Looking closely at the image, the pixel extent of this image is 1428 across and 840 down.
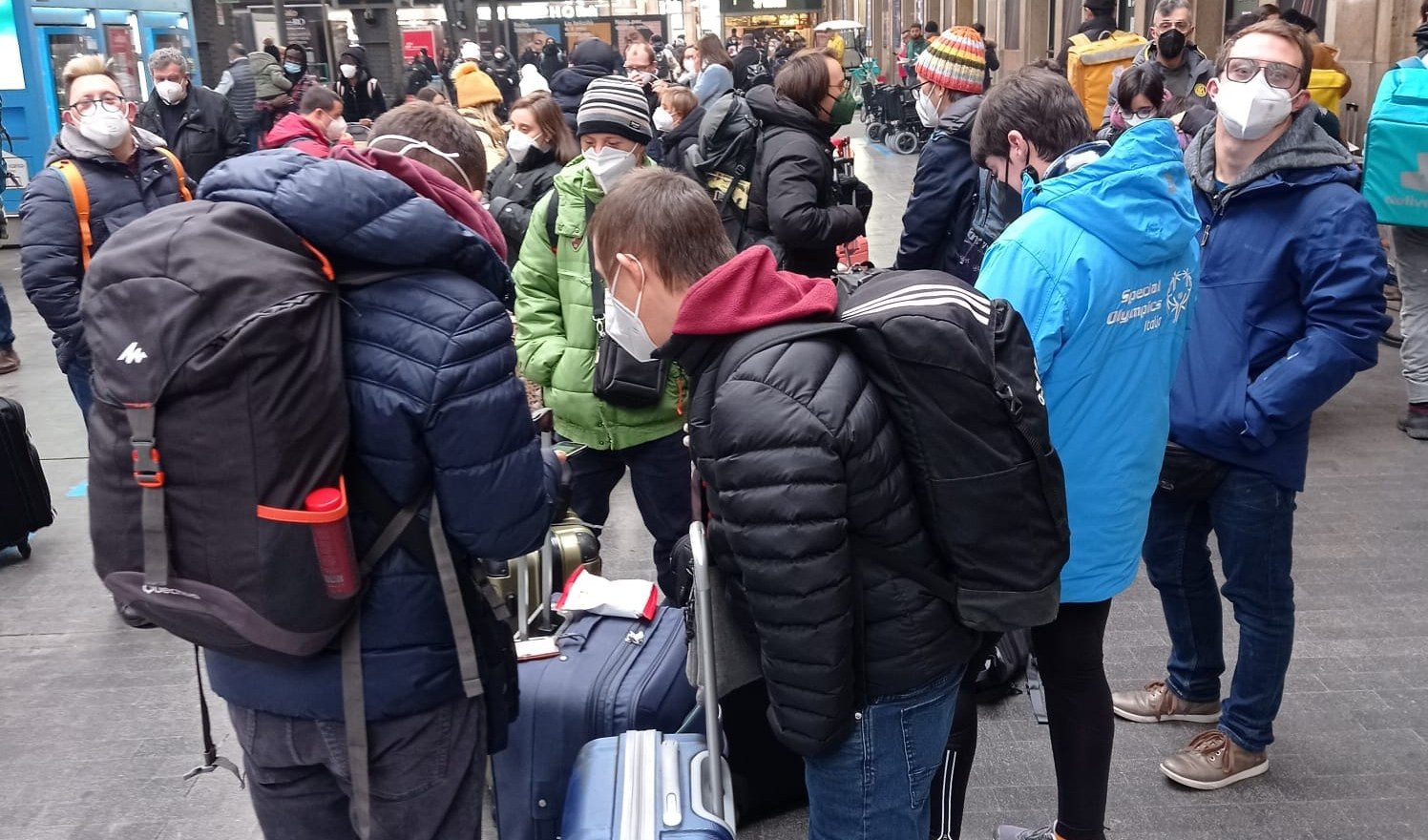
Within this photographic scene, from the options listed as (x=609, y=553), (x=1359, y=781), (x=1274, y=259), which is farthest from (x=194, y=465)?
(x=609, y=553)

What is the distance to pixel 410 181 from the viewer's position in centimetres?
225

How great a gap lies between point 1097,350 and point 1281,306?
82cm

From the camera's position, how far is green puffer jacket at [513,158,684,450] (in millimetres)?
→ 3771

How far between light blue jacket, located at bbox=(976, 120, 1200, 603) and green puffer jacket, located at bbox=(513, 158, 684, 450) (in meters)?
1.38

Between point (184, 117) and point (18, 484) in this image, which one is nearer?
point (18, 484)

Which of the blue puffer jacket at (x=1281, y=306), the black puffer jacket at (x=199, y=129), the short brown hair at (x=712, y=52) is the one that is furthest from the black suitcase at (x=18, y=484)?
the short brown hair at (x=712, y=52)

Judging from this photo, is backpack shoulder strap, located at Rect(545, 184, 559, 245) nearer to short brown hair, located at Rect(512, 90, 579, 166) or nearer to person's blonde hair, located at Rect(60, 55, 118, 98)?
short brown hair, located at Rect(512, 90, 579, 166)

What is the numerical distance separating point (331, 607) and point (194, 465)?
313 mm

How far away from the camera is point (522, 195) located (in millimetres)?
5414

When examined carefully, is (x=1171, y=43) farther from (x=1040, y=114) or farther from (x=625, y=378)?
(x=625, y=378)

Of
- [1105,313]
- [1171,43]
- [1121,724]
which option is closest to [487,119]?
[1171,43]

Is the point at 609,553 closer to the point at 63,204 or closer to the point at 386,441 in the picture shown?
the point at 63,204

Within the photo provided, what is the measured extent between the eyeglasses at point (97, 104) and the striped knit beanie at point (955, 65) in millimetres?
3290

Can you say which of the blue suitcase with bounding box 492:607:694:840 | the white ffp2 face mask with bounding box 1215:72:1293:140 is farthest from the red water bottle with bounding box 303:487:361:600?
the white ffp2 face mask with bounding box 1215:72:1293:140
